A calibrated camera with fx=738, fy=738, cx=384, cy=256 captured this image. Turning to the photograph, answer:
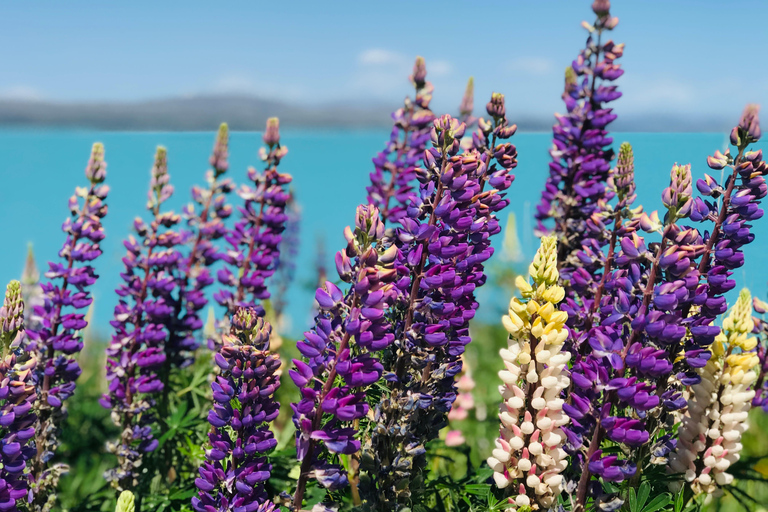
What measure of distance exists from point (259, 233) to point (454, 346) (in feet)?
4.64

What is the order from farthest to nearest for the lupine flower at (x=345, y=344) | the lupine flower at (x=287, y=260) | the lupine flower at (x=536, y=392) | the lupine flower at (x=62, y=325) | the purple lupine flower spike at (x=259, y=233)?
the lupine flower at (x=287, y=260)
the purple lupine flower spike at (x=259, y=233)
the lupine flower at (x=62, y=325)
the lupine flower at (x=536, y=392)
the lupine flower at (x=345, y=344)

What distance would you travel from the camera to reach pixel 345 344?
Answer: 2113 millimetres

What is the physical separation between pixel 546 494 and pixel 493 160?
4.32ft

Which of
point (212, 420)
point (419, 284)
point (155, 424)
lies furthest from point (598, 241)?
point (155, 424)

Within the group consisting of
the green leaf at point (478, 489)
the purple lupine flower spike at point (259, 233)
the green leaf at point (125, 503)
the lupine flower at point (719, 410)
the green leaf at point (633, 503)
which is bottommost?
the green leaf at point (478, 489)

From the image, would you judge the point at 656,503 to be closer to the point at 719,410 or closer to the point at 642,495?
the point at 642,495

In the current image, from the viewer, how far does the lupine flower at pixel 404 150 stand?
3.76 meters

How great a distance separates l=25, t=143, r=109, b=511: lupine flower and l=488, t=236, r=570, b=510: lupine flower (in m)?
1.85

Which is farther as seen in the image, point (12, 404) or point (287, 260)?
point (287, 260)

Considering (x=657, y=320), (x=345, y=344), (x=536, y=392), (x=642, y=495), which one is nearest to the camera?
(x=345, y=344)

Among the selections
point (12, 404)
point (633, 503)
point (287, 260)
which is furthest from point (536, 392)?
point (287, 260)

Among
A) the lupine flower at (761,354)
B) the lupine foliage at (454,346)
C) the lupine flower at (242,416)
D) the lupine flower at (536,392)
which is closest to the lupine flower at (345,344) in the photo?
the lupine foliage at (454,346)

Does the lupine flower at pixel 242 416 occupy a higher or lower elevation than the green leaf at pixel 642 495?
higher

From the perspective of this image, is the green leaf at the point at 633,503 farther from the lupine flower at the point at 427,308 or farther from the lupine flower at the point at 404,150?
the lupine flower at the point at 404,150
